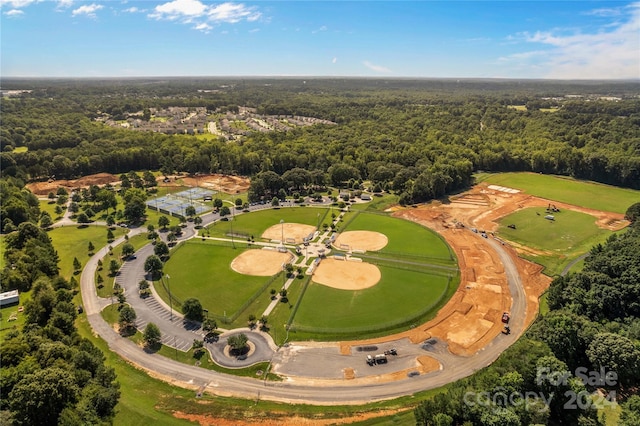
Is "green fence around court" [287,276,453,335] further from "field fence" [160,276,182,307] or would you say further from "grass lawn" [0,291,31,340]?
"grass lawn" [0,291,31,340]

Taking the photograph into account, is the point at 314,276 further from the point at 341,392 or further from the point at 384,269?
the point at 341,392

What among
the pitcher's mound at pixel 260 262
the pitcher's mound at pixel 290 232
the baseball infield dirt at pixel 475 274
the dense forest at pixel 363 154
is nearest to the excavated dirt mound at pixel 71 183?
the dense forest at pixel 363 154

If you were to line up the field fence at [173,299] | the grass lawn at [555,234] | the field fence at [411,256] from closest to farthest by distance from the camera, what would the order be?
the field fence at [173,299]
the field fence at [411,256]
the grass lawn at [555,234]

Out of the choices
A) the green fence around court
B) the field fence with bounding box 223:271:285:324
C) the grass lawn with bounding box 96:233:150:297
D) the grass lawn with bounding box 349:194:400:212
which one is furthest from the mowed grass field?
the grass lawn with bounding box 96:233:150:297

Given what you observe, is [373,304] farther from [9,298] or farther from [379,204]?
[9,298]

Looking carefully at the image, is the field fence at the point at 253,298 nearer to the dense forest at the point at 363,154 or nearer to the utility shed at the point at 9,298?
the utility shed at the point at 9,298

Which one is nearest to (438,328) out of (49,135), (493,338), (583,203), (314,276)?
(493,338)
